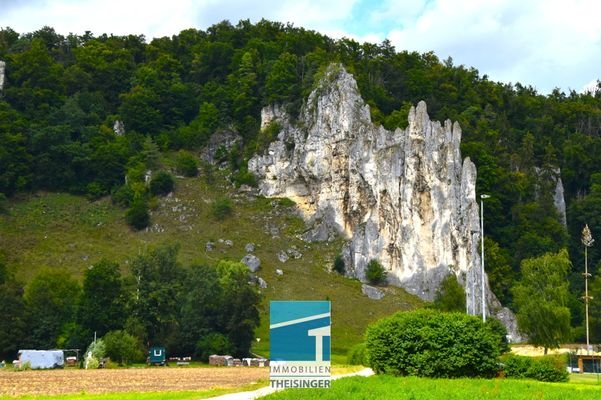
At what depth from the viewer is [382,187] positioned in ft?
396

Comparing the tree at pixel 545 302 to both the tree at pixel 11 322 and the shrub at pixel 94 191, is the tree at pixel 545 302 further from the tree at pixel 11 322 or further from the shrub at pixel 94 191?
the shrub at pixel 94 191

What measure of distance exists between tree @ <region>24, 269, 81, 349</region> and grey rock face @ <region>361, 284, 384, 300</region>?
32189 millimetres

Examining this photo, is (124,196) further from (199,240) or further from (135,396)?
(135,396)

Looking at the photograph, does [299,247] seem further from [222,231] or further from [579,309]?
[579,309]

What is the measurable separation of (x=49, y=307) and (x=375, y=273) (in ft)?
134

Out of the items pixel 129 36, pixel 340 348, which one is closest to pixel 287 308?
pixel 340 348

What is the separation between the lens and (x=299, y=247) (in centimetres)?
11600

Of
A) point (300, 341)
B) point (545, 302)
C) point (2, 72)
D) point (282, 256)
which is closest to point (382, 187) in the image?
point (282, 256)

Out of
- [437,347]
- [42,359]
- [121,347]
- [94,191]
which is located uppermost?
[94,191]

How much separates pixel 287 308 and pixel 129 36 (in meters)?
151

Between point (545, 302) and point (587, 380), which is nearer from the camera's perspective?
point (587, 380)

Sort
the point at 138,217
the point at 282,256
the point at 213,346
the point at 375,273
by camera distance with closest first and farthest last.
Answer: the point at 213,346, the point at 282,256, the point at 375,273, the point at 138,217

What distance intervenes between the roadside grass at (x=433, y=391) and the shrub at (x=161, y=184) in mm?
89495

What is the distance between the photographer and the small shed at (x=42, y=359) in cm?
7319
